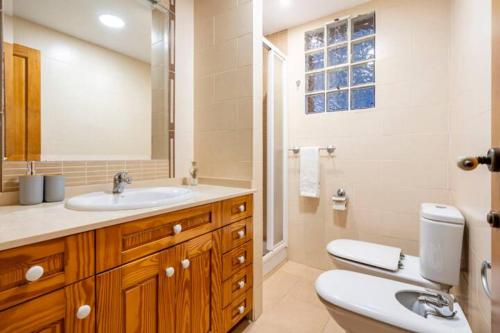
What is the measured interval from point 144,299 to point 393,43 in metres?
2.24

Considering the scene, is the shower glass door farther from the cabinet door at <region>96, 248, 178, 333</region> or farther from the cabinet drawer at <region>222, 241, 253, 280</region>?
the cabinet door at <region>96, 248, 178, 333</region>

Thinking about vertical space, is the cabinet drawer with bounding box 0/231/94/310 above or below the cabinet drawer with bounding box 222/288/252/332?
above

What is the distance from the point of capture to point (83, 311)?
0.70 metres

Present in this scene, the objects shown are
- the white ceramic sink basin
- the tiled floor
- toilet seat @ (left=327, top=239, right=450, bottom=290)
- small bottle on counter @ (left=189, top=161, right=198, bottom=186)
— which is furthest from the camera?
small bottle on counter @ (left=189, top=161, right=198, bottom=186)

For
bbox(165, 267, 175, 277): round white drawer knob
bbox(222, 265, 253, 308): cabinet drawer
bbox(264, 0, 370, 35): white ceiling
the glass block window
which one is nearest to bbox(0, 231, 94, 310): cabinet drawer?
bbox(165, 267, 175, 277): round white drawer knob

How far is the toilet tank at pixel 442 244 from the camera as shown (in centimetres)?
123

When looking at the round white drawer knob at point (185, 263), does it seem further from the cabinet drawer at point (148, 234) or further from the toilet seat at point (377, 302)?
the toilet seat at point (377, 302)

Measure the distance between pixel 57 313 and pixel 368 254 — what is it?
151cm

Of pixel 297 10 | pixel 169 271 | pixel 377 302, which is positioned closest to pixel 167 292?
pixel 169 271

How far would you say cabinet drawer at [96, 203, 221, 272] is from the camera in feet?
2.50

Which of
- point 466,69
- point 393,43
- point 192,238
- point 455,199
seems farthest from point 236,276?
point 393,43

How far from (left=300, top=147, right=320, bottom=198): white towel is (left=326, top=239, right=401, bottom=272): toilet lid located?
0.55 metres

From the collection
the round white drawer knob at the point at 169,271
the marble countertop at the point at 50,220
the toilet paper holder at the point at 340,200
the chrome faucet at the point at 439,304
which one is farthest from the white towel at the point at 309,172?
the round white drawer knob at the point at 169,271

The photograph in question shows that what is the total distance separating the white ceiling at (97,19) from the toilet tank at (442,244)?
6.29 ft
